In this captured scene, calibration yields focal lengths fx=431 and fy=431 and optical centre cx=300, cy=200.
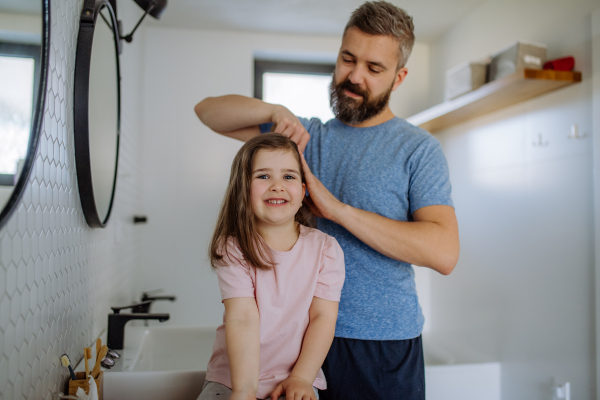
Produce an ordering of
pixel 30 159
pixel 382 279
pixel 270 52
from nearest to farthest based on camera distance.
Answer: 1. pixel 30 159
2. pixel 382 279
3. pixel 270 52

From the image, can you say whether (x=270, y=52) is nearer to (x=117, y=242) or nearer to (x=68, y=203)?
(x=117, y=242)

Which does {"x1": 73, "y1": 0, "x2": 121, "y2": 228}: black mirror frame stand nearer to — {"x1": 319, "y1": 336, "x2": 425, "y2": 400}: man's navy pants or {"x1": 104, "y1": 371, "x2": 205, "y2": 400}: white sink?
{"x1": 104, "y1": 371, "x2": 205, "y2": 400}: white sink

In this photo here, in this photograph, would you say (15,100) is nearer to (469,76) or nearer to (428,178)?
(428,178)

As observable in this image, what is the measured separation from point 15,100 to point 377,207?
86cm

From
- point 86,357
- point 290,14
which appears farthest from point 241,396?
point 290,14

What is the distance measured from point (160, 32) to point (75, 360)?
2.31 meters

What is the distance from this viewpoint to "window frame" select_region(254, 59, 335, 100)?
127 inches

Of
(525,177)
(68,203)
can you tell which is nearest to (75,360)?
(68,203)

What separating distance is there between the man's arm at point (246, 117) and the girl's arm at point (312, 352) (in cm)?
44

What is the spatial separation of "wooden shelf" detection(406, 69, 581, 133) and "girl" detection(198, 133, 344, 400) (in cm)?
134

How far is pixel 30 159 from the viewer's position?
74 centimetres

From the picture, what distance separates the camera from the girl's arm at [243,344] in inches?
35.3

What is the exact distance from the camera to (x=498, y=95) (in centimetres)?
214

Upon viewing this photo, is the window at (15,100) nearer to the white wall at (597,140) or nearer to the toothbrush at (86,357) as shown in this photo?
the toothbrush at (86,357)
